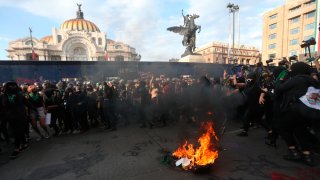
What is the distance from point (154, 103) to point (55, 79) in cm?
768

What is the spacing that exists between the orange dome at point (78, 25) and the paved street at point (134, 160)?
7355 cm

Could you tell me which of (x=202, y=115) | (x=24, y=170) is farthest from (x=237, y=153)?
(x=24, y=170)

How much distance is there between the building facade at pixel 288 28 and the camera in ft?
129

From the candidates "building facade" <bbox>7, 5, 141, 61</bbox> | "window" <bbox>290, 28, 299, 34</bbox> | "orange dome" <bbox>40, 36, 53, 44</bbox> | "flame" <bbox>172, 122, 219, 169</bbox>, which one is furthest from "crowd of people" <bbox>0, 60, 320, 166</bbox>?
"orange dome" <bbox>40, 36, 53, 44</bbox>

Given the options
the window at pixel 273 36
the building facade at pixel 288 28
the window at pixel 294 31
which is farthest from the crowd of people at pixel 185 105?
the window at pixel 273 36

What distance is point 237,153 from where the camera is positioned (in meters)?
3.69

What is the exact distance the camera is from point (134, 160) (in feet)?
11.7

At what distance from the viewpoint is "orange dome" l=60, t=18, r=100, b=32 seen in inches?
2692

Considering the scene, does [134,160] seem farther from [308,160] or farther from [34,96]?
[34,96]

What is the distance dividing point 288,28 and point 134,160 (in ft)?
176

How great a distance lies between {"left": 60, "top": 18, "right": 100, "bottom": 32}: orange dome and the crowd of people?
2812 inches

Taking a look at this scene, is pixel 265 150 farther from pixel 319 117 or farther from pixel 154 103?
pixel 154 103

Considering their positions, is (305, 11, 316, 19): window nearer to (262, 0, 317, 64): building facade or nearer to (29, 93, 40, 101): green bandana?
(262, 0, 317, 64): building facade

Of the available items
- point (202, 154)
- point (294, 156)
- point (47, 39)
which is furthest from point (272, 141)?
point (47, 39)
